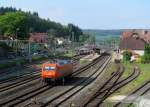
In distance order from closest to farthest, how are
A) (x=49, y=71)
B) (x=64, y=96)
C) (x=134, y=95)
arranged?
(x=134, y=95)
(x=64, y=96)
(x=49, y=71)

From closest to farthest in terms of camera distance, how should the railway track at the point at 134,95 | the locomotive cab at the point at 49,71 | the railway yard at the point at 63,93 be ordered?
the railway track at the point at 134,95 < the railway yard at the point at 63,93 < the locomotive cab at the point at 49,71

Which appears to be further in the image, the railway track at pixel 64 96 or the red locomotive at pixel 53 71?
the red locomotive at pixel 53 71

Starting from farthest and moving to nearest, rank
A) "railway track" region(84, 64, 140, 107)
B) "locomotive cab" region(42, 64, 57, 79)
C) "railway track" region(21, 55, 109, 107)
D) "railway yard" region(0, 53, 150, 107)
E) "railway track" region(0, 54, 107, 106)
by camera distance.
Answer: "locomotive cab" region(42, 64, 57, 79) < "railway track" region(21, 55, 109, 107) < "railway track" region(0, 54, 107, 106) < "railway yard" region(0, 53, 150, 107) < "railway track" region(84, 64, 140, 107)

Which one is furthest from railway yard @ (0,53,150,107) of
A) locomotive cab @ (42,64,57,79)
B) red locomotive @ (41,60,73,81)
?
locomotive cab @ (42,64,57,79)

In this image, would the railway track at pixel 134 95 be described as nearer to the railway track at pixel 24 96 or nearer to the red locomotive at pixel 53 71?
the railway track at pixel 24 96

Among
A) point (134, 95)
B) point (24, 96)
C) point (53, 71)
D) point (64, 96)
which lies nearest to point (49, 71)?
point (53, 71)

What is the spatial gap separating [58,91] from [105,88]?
14.4 ft

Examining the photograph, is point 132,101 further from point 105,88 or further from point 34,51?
point 34,51

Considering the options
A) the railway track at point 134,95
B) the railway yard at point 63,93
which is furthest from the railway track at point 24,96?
the railway track at point 134,95

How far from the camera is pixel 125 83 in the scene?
1624 inches

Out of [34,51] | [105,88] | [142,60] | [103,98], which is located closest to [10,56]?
[34,51]

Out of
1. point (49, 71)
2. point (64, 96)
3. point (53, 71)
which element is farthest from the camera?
point (49, 71)

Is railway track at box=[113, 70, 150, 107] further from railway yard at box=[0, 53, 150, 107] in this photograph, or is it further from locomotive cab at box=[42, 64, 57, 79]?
locomotive cab at box=[42, 64, 57, 79]

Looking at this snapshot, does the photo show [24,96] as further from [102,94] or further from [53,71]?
[53,71]
